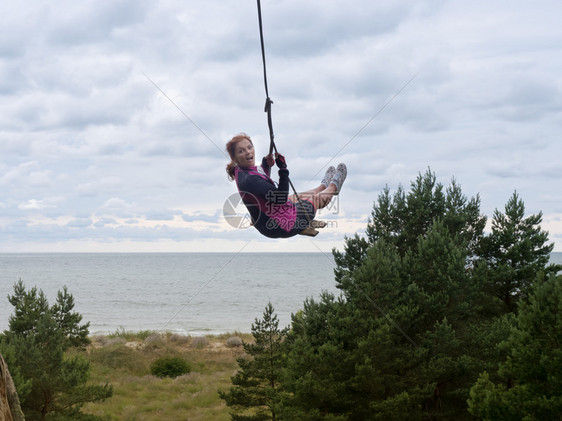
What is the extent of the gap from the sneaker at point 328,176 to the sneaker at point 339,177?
61 millimetres

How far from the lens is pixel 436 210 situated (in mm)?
23250

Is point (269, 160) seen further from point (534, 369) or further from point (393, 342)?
point (393, 342)

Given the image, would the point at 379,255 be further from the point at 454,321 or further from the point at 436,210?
the point at 436,210

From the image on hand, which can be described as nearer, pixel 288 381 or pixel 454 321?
pixel 288 381

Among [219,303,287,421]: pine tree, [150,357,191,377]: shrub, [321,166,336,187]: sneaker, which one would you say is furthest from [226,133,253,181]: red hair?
[150,357,191,377]: shrub

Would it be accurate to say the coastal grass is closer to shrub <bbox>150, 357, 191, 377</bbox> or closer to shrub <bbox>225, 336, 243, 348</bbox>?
shrub <bbox>225, 336, 243, 348</bbox>

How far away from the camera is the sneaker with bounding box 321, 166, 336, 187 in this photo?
23.7ft

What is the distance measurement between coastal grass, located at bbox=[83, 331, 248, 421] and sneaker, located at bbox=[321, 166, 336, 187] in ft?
52.6

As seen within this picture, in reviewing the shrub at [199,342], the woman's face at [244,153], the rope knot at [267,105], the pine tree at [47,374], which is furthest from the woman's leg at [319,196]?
the shrub at [199,342]

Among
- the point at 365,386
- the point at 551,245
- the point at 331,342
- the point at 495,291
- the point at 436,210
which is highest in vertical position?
the point at 436,210

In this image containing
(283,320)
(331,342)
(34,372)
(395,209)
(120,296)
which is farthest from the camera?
(120,296)

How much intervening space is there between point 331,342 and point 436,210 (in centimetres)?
926

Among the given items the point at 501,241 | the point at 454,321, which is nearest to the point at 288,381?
the point at 454,321

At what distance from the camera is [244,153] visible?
18.8 ft
